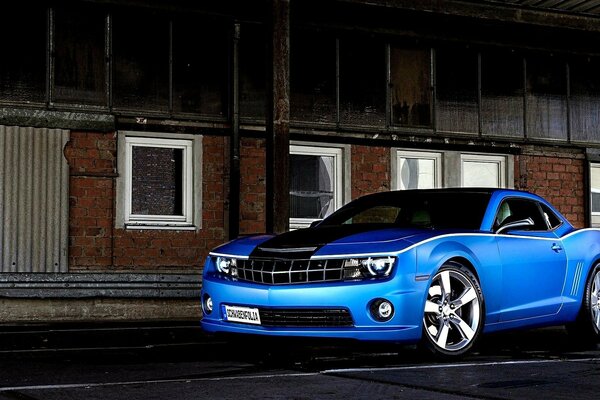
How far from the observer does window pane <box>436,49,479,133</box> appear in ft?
52.5

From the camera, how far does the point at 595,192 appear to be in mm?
17375

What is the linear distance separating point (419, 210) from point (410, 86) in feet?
22.9

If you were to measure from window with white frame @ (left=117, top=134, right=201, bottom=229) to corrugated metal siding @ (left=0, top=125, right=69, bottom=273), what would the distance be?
0.77 metres

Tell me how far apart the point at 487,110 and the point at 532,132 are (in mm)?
875

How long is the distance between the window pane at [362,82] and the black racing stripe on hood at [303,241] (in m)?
6.90

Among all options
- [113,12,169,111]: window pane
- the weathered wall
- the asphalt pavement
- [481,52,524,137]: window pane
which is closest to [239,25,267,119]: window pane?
the weathered wall

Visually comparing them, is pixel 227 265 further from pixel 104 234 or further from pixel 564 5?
pixel 564 5

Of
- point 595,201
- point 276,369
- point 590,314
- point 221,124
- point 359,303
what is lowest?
point 276,369

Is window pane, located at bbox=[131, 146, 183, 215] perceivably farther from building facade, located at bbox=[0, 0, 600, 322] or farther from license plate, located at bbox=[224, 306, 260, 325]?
license plate, located at bbox=[224, 306, 260, 325]

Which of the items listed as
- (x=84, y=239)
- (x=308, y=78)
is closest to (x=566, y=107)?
(x=308, y=78)

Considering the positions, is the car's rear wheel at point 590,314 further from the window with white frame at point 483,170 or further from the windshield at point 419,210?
the window with white frame at point 483,170

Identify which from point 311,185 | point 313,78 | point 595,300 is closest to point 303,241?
point 595,300

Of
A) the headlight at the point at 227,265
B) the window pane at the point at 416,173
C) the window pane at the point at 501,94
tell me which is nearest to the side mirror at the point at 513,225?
the headlight at the point at 227,265

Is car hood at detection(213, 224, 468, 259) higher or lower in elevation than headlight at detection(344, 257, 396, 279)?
higher
